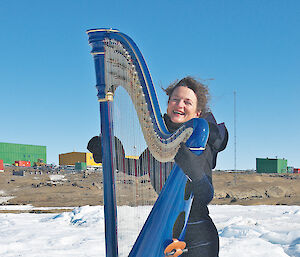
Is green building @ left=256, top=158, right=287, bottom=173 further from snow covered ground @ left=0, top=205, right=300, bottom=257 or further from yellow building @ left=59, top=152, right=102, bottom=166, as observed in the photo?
snow covered ground @ left=0, top=205, right=300, bottom=257

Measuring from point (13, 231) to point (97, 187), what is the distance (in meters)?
11.3

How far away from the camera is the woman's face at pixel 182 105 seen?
8.91 ft

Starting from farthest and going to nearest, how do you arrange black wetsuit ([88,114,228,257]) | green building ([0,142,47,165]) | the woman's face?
green building ([0,142,47,165]) < the woman's face < black wetsuit ([88,114,228,257])

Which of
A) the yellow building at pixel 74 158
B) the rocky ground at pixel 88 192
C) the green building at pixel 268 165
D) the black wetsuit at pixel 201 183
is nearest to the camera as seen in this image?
the black wetsuit at pixel 201 183

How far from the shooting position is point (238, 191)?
16469mm

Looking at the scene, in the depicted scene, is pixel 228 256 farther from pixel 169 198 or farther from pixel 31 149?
pixel 31 149

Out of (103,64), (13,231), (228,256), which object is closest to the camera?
(103,64)

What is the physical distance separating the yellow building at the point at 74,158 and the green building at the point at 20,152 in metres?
6.18

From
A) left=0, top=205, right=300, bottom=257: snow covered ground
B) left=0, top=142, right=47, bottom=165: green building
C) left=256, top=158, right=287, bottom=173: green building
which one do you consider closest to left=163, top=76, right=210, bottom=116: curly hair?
left=0, top=205, right=300, bottom=257: snow covered ground

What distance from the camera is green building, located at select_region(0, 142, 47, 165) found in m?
36.3

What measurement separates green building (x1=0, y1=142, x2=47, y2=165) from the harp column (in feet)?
118

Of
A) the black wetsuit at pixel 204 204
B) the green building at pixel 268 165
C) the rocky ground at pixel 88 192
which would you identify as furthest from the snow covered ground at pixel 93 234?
the green building at pixel 268 165

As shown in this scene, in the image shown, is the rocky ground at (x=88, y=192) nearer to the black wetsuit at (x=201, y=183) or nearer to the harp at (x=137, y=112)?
the black wetsuit at (x=201, y=183)

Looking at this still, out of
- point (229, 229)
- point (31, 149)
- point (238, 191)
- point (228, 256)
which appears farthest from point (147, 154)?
point (31, 149)
